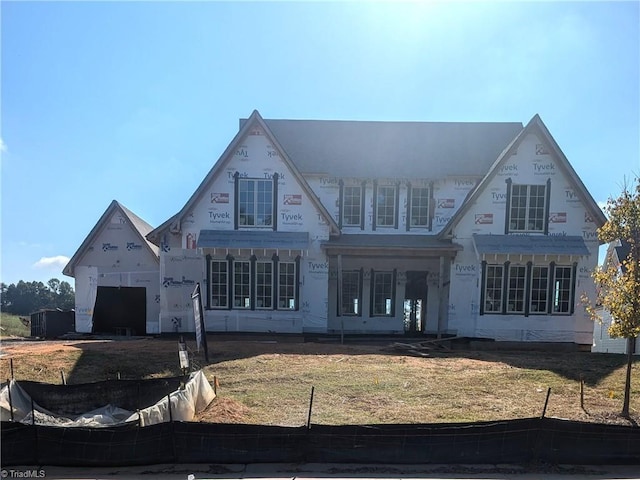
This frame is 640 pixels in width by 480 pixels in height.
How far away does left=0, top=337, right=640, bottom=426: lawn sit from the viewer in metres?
7.27

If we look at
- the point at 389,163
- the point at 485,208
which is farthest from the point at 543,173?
the point at 389,163

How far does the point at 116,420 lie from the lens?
22.0 feet

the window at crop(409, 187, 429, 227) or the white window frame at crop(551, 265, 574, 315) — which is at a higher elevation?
the window at crop(409, 187, 429, 227)

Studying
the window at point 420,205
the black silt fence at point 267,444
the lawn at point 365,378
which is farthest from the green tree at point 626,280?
the window at point 420,205

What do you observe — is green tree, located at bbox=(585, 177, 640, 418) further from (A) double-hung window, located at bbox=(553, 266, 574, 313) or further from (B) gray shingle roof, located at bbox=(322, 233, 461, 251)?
(A) double-hung window, located at bbox=(553, 266, 574, 313)

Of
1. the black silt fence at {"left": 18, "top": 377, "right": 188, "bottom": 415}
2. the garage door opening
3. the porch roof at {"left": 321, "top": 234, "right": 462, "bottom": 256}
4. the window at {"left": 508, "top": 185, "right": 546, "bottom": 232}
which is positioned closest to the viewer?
the black silt fence at {"left": 18, "top": 377, "right": 188, "bottom": 415}

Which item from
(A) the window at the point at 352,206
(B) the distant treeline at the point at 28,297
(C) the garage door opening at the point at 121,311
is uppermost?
(A) the window at the point at 352,206

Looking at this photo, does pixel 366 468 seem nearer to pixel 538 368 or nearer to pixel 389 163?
pixel 538 368

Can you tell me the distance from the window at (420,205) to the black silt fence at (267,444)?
1373cm

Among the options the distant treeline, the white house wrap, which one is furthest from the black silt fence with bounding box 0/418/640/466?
the distant treeline

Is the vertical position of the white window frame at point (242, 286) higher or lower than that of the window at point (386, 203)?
lower

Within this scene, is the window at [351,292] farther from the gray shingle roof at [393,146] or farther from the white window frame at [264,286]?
the gray shingle roof at [393,146]

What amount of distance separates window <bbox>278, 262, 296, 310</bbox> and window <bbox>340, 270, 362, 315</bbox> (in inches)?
102

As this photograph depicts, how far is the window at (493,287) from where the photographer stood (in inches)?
666
